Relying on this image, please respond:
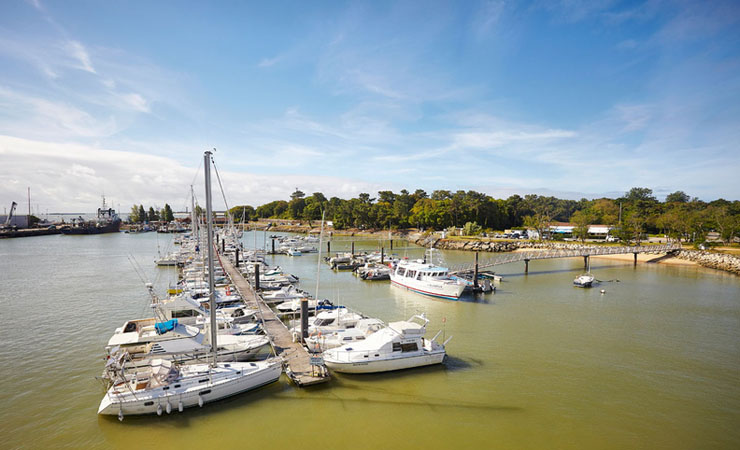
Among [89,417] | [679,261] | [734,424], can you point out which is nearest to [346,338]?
[89,417]

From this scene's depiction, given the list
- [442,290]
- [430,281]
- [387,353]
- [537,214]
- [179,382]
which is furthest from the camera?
[537,214]

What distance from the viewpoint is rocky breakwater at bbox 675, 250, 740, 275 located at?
51.2 metres

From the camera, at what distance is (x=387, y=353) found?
18.3 m

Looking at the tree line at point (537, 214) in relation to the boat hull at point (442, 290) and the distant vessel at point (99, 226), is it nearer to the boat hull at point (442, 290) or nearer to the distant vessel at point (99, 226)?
the boat hull at point (442, 290)

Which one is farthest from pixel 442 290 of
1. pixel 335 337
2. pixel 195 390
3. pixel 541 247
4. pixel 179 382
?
pixel 541 247

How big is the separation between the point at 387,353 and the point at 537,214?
97.2 m

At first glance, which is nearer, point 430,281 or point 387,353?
point 387,353

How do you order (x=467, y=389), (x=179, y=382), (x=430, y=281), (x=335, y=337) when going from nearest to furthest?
(x=179, y=382) < (x=467, y=389) < (x=335, y=337) < (x=430, y=281)

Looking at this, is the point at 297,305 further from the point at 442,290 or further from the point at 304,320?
the point at 442,290

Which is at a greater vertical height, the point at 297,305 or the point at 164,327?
the point at 164,327

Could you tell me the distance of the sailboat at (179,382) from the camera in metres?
14.0

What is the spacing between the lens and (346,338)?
20.1 metres

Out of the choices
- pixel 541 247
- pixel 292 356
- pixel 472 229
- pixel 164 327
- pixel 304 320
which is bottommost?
pixel 292 356

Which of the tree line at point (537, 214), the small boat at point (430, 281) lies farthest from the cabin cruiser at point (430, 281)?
the tree line at point (537, 214)
